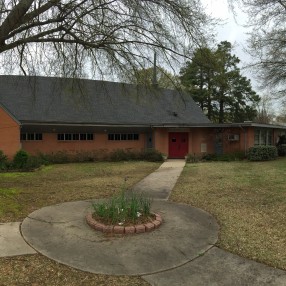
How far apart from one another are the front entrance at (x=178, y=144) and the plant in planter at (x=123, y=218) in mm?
17486

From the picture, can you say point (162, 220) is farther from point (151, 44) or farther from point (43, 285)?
point (151, 44)

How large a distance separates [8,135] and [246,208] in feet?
47.3

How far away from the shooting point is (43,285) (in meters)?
4.00

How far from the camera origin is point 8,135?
18109 mm

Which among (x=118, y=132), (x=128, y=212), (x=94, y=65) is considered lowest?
(x=128, y=212)

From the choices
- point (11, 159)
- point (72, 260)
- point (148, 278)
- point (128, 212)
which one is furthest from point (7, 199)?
point (11, 159)

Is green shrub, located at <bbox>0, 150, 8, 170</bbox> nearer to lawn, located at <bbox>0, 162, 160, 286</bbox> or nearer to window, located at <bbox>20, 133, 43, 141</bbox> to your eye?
lawn, located at <bbox>0, 162, 160, 286</bbox>

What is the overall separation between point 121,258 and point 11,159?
1472cm

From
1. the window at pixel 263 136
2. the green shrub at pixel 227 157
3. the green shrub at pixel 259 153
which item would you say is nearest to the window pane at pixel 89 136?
the green shrub at pixel 227 157

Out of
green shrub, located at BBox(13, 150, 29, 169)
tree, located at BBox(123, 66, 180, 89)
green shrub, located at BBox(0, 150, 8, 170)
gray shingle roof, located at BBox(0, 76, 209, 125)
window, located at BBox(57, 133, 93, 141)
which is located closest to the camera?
tree, located at BBox(123, 66, 180, 89)

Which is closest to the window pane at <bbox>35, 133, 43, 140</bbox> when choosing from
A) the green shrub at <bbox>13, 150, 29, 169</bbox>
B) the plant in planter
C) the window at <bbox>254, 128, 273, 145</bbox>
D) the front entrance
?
the green shrub at <bbox>13, 150, 29, 169</bbox>

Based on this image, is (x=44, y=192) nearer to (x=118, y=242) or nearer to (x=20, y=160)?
(x=118, y=242)

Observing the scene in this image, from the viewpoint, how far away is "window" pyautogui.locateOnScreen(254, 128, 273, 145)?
24031 mm

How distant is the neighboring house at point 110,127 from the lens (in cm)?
2111
